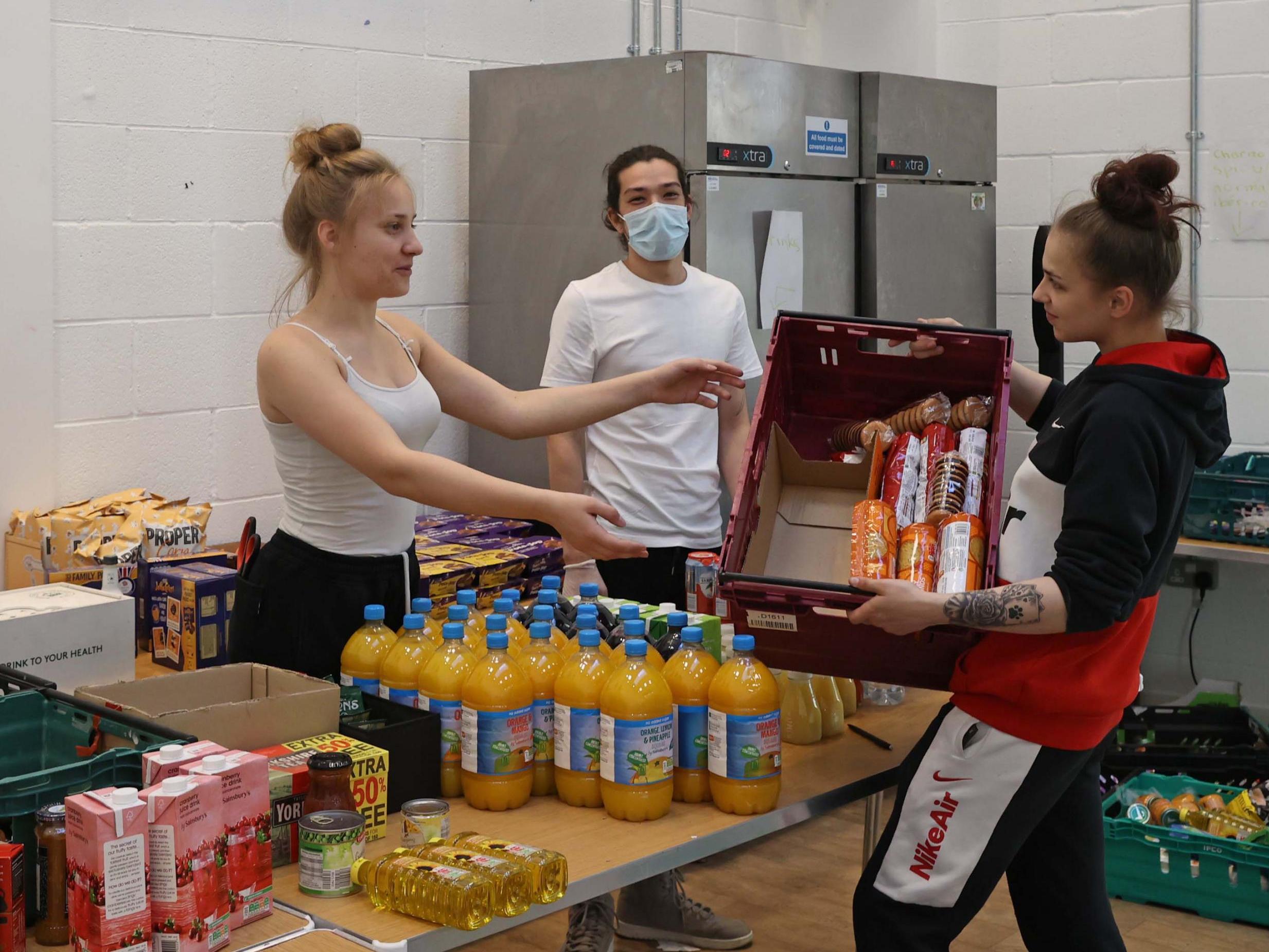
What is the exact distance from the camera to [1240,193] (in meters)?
4.81

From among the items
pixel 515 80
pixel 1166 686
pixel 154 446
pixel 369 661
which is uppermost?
pixel 515 80

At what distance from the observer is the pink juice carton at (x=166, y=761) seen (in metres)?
1.60

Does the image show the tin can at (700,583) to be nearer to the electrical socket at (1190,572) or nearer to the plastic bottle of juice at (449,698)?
the plastic bottle of juice at (449,698)

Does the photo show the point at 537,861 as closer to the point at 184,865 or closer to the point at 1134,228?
the point at 184,865

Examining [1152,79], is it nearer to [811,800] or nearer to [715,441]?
[715,441]

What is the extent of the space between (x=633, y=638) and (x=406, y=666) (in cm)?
36

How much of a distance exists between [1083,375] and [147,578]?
2163 mm

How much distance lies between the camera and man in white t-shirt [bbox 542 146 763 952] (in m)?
3.39

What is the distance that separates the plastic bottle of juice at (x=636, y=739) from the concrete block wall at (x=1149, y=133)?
3.57 m

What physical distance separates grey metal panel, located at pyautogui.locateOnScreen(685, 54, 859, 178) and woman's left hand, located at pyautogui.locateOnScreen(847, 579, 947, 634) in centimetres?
211

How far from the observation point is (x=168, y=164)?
11.7 feet

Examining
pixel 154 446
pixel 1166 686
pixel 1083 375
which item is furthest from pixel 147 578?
pixel 1166 686

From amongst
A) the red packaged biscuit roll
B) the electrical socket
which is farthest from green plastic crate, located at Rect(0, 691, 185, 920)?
the electrical socket

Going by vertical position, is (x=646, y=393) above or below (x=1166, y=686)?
above
